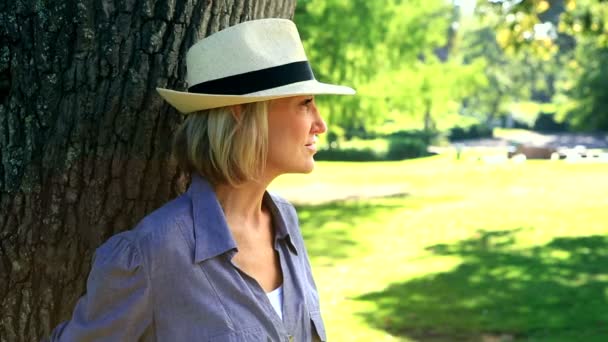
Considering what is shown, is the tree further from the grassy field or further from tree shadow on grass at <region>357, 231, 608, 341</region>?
tree shadow on grass at <region>357, 231, 608, 341</region>

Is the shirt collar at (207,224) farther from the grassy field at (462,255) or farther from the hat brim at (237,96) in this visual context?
the grassy field at (462,255)

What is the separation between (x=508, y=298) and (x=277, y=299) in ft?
27.9

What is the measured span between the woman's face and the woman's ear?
74 mm

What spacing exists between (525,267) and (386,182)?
13.7 m

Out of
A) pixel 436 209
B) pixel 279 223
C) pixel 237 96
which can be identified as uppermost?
pixel 237 96

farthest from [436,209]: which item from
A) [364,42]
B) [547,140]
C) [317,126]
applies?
[547,140]

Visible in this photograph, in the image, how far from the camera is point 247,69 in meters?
2.36

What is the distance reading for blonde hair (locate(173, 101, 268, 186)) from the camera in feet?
7.56

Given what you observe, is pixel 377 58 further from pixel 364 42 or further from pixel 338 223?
pixel 338 223

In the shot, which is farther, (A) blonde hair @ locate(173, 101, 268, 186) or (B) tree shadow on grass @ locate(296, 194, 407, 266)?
(B) tree shadow on grass @ locate(296, 194, 407, 266)

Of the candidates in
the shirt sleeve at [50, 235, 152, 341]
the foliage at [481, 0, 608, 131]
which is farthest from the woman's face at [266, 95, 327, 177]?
the foliage at [481, 0, 608, 131]

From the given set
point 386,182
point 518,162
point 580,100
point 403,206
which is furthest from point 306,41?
point 580,100

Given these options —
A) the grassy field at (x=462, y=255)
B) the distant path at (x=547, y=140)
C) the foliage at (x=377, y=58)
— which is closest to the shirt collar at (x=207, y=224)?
the grassy field at (x=462, y=255)

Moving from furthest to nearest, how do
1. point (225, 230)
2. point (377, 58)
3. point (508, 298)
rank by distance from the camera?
point (377, 58), point (508, 298), point (225, 230)
